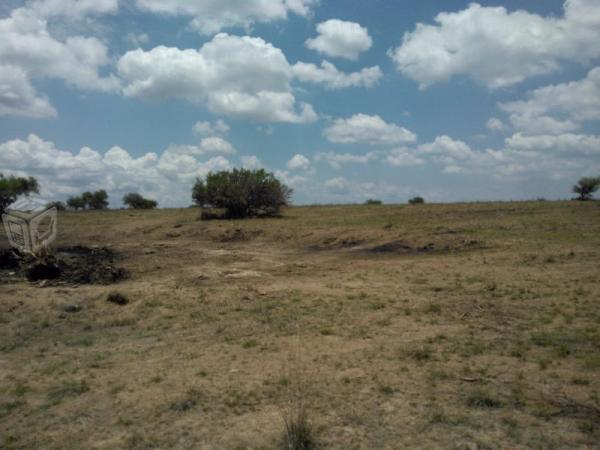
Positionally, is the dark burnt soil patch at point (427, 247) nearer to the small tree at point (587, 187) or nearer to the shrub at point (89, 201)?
the small tree at point (587, 187)

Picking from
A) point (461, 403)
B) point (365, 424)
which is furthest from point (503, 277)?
point (365, 424)

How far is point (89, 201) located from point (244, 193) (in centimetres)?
2501

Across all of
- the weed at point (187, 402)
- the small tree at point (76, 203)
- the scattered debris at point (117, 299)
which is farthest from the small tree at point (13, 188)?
the weed at point (187, 402)

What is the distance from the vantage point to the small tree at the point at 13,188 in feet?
107

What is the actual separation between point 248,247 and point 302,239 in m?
2.23

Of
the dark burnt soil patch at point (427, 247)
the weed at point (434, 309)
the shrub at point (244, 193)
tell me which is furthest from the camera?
the shrub at point (244, 193)

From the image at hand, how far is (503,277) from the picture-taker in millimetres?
11023

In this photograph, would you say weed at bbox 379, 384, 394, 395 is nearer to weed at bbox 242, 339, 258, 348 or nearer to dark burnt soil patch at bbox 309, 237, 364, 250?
weed at bbox 242, 339, 258, 348

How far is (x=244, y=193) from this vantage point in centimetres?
2841

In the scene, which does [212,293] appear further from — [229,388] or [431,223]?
[431,223]

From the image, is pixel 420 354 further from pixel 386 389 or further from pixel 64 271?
pixel 64 271

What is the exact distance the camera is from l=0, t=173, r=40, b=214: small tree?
32.5 m

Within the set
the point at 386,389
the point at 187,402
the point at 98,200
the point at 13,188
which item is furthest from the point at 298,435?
the point at 98,200

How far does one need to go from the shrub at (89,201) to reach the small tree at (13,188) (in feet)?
23.6
